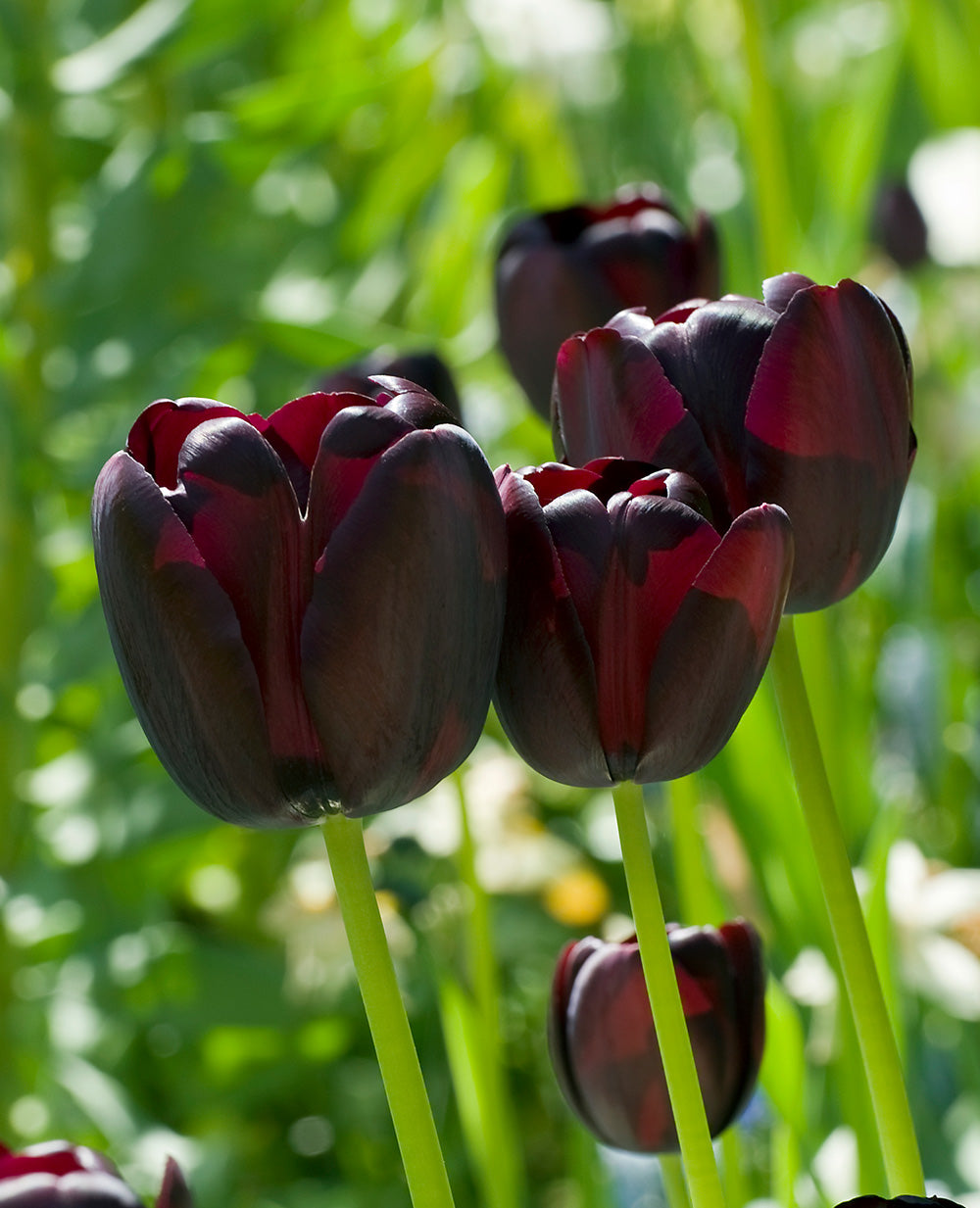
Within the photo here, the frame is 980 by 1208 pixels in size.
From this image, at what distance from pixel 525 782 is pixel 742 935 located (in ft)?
2.15

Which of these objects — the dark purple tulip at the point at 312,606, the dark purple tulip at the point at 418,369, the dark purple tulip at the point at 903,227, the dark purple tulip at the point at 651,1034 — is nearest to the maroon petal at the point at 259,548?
the dark purple tulip at the point at 312,606

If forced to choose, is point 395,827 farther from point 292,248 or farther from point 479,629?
point 479,629

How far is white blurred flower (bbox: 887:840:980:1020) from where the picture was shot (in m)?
0.58

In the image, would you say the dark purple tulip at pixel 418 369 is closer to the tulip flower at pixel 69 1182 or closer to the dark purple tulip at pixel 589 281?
the dark purple tulip at pixel 589 281

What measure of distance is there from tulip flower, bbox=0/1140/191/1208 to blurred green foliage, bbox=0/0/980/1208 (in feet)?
1.12

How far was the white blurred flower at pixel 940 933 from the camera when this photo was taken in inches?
22.9

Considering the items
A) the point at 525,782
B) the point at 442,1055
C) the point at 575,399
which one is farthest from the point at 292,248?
the point at 575,399

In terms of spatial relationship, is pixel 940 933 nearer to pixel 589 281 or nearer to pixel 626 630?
pixel 589 281

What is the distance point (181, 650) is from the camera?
21 centimetres

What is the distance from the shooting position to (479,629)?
211mm

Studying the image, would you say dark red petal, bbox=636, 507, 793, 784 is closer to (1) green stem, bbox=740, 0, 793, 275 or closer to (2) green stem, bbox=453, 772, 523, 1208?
(2) green stem, bbox=453, 772, 523, 1208

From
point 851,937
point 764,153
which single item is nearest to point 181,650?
point 851,937

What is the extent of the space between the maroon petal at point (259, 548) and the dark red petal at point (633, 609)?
0.14 feet

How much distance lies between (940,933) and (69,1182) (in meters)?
0.45
